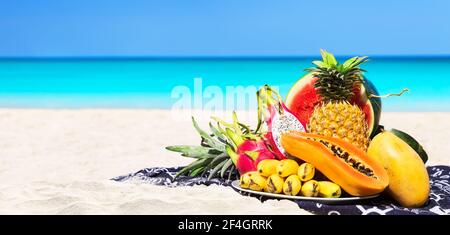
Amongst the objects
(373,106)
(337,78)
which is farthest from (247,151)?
(373,106)

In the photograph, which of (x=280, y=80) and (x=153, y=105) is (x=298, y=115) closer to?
(x=153, y=105)

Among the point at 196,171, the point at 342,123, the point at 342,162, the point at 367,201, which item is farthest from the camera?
the point at 196,171

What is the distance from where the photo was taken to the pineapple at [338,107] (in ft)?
10.7

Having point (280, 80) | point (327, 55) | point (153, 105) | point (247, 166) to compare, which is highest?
point (280, 80)

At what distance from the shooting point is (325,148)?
10.1ft

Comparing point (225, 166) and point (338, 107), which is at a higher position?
point (338, 107)

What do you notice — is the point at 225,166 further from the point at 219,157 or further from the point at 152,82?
the point at 152,82

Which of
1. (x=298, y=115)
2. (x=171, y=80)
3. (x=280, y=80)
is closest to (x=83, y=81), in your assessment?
(x=171, y=80)

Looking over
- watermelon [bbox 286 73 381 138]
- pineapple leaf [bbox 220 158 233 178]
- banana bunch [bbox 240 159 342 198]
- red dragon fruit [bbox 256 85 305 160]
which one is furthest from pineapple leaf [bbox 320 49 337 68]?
pineapple leaf [bbox 220 158 233 178]

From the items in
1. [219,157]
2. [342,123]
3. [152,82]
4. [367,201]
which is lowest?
[367,201]

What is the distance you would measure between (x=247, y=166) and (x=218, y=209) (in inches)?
18.2

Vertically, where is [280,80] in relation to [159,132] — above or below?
above

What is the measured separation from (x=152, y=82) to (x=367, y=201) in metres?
21.2
